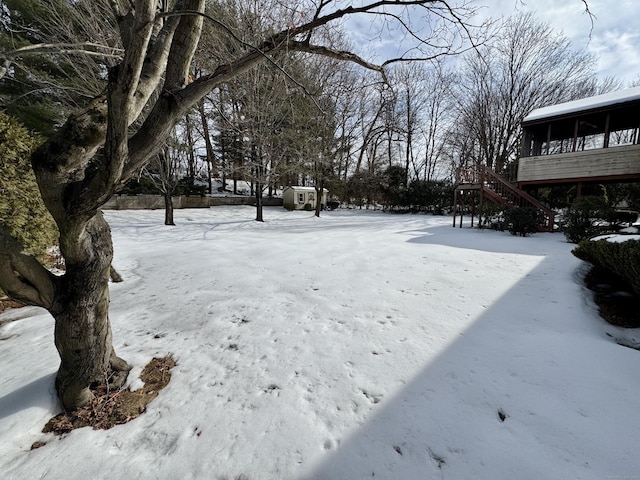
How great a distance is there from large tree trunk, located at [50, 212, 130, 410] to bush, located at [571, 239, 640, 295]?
5.61m

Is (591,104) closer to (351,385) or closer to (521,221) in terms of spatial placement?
(521,221)

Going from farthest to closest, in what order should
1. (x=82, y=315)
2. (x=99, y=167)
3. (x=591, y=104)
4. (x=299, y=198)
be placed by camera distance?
(x=299, y=198), (x=591, y=104), (x=82, y=315), (x=99, y=167)

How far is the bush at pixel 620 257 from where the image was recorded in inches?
129

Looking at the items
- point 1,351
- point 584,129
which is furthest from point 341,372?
point 584,129

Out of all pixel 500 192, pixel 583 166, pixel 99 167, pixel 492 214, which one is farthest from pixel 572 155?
pixel 99 167

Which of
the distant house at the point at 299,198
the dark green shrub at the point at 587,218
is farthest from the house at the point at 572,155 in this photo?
the distant house at the point at 299,198

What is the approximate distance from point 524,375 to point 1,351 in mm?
4823

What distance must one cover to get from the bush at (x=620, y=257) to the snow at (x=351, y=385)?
19.5 inches

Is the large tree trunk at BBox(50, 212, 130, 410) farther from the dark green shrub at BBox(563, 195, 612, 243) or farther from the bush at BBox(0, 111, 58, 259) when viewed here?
the dark green shrub at BBox(563, 195, 612, 243)

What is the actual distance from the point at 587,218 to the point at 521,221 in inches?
66.1

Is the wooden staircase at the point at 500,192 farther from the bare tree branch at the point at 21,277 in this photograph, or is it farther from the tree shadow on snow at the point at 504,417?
the bare tree branch at the point at 21,277

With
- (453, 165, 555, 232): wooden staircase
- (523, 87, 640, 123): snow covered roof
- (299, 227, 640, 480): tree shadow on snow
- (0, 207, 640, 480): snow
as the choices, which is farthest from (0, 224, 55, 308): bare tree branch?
(523, 87, 640, 123): snow covered roof

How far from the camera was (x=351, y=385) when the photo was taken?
2.11 m

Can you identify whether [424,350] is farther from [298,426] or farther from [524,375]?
[298,426]
